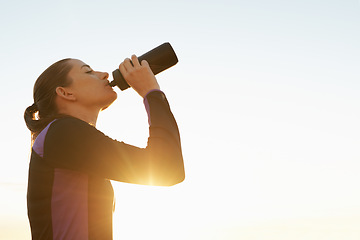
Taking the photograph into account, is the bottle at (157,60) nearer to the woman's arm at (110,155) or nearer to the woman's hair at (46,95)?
the woman's hair at (46,95)

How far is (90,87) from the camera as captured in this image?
2.11 m

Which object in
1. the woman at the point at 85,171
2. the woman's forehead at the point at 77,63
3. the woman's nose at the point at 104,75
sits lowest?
the woman at the point at 85,171

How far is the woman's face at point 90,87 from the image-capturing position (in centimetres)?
208

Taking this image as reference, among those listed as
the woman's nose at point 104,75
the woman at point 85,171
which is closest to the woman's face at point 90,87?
the woman's nose at point 104,75

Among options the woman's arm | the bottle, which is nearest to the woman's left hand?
the bottle

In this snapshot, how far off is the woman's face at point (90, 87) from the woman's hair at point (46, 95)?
43mm

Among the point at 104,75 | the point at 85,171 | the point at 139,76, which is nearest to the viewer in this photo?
the point at 85,171

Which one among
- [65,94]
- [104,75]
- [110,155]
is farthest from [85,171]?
[104,75]

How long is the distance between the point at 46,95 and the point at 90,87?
0.26 meters

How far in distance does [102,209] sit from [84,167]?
209 millimetres

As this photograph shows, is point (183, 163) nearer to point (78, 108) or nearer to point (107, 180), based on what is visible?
point (107, 180)

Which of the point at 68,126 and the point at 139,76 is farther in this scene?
the point at 139,76

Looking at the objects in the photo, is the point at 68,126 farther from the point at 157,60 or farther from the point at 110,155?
the point at 157,60

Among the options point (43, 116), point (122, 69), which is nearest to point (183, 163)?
point (122, 69)
